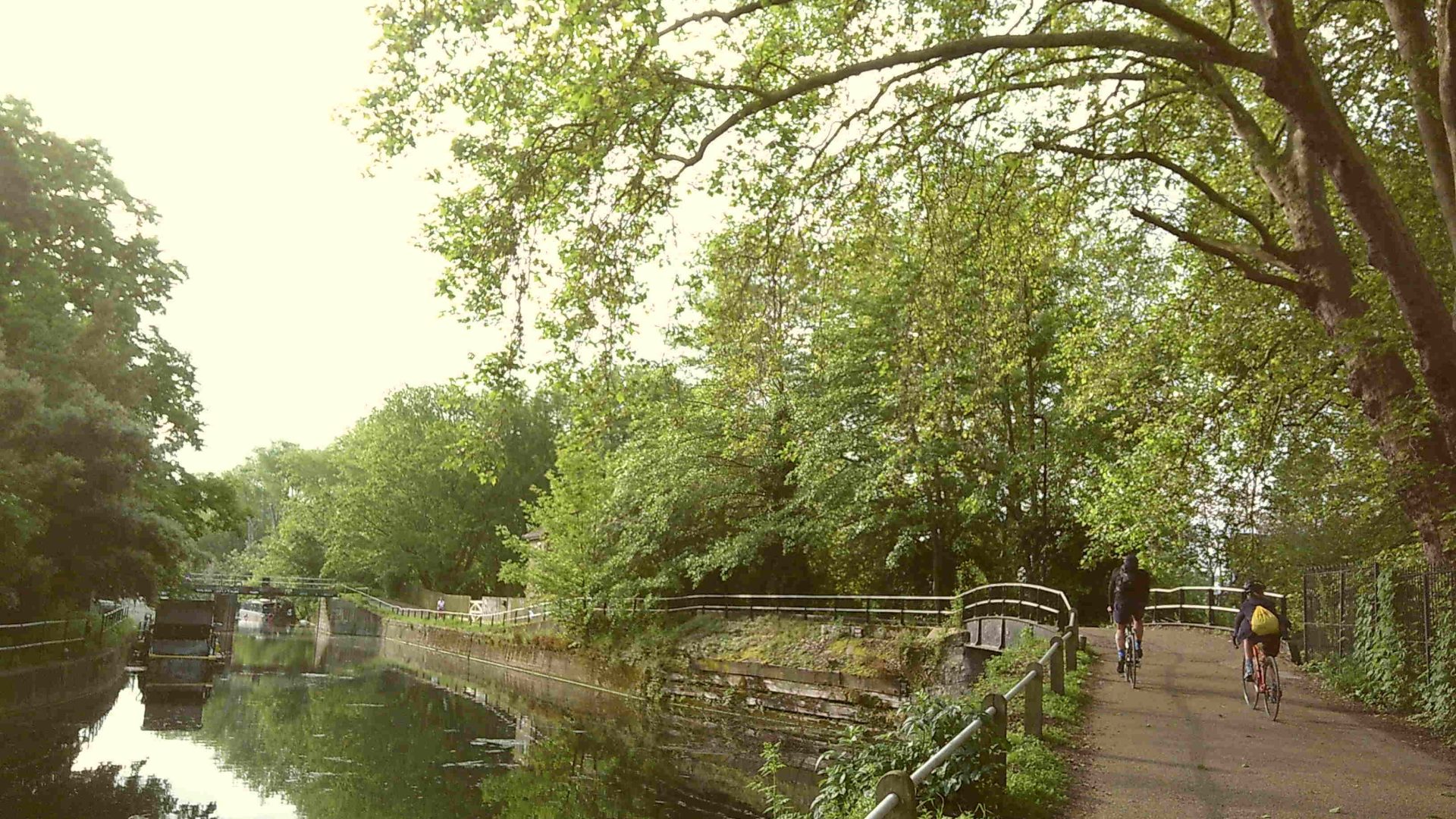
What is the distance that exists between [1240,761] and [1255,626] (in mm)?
2916

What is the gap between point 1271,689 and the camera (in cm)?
1313

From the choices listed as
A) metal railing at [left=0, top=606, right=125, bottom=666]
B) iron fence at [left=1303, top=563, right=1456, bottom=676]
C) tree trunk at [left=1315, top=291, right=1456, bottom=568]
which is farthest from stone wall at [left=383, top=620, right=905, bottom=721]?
metal railing at [left=0, top=606, right=125, bottom=666]

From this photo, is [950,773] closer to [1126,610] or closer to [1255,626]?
[1255,626]

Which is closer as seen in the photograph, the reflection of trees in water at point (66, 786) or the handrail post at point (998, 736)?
the handrail post at point (998, 736)

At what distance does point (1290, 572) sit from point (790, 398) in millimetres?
12714

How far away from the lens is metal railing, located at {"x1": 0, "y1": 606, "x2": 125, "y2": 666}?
23.1 metres

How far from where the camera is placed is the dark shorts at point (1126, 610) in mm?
15523

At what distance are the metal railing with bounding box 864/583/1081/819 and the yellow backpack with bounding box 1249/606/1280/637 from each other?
2.35 meters

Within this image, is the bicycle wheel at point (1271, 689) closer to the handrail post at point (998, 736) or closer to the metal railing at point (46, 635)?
the handrail post at point (998, 736)

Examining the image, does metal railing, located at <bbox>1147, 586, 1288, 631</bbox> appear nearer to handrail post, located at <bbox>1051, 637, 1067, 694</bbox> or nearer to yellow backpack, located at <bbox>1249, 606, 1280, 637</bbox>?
handrail post, located at <bbox>1051, 637, 1067, 694</bbox>

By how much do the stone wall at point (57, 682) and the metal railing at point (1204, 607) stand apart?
24.3m

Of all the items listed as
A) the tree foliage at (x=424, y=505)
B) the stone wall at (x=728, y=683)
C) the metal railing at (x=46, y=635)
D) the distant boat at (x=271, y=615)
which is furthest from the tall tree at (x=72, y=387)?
the distant boat at (x=271, y=615)

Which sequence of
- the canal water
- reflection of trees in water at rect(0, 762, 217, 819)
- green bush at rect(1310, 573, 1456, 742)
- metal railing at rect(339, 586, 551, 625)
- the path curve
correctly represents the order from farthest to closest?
metal railing at rect(339, 586, 551, 625), the canal water, reflection of trees in water at rect(0, 762, 217, 819), green bush at rect(1310, 573, 1456, 742), the path curve

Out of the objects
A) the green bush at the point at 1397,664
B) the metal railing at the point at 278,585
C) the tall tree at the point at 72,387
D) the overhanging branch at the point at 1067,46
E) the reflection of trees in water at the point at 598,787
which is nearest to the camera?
the overhanging branch at the point at 1067,46
